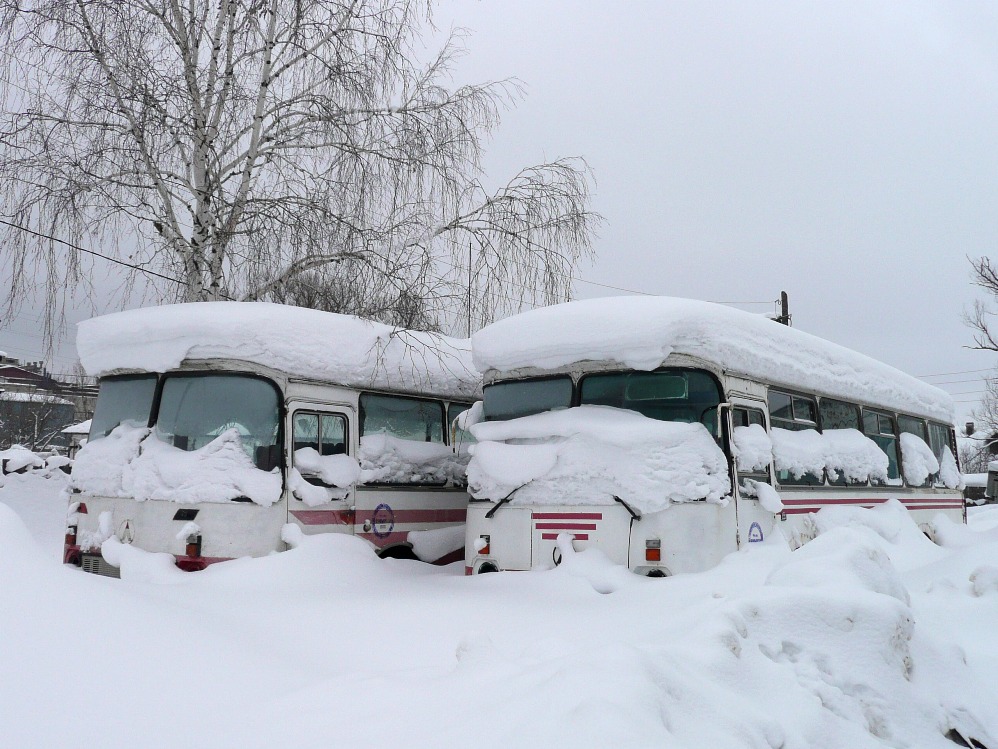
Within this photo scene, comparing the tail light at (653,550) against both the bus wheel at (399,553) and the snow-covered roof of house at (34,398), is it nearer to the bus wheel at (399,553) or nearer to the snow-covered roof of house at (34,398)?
the bus wheel at (399,553)

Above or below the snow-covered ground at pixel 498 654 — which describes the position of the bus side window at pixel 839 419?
above

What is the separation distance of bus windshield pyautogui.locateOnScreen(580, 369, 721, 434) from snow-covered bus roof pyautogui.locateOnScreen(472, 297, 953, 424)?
167mm

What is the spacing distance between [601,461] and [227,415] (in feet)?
10.7

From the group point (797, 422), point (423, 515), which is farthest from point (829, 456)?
point (423, 515)

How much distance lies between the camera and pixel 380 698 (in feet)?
13.2

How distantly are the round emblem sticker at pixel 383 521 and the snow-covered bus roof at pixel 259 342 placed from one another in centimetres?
123

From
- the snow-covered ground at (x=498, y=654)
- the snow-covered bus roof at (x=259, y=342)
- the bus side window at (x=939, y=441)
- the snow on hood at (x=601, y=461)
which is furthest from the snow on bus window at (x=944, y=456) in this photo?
the snow-covered bus roof at (x=259, y=342)

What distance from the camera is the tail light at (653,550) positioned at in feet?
23.6

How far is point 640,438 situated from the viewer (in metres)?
7.32

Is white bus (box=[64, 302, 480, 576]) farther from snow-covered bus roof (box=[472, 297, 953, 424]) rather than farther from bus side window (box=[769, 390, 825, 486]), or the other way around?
bus side window (box=[769, 390, 825, 486])

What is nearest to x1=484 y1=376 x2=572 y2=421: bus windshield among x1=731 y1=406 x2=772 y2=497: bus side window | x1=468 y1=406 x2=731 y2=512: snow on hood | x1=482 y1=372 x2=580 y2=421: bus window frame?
x1=482 y1=372 x2=580 y2=421: bus window frame

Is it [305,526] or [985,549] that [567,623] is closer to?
[305,526]

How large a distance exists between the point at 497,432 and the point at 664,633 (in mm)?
3081

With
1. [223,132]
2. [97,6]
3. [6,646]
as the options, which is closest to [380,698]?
[6,646]
